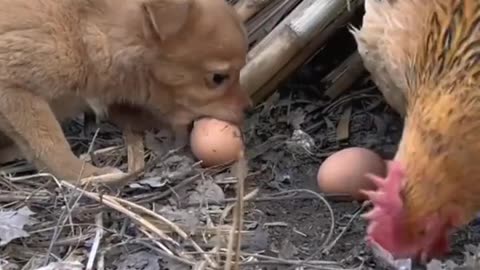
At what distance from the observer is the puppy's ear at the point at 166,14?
353 cm

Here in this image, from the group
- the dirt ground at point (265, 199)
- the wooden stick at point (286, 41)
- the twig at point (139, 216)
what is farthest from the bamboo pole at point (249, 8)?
the twig at point (139, 216)

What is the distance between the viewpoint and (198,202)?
3.49m

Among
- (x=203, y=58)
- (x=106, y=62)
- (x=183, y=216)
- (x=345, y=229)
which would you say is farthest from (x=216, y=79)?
(x=345, y=229)

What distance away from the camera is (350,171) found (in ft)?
11.4

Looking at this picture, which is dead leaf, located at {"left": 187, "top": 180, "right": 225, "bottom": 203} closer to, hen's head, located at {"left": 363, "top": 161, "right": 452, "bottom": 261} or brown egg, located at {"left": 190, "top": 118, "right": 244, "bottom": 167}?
brown egg, located at {"left": 190, "top": 118, "right": 244, "bottom": 167}

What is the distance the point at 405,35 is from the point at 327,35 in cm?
99

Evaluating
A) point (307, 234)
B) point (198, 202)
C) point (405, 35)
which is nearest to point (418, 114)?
point (405, 35)

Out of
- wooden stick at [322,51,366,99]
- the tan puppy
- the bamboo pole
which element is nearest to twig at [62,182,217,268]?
the tan puppy

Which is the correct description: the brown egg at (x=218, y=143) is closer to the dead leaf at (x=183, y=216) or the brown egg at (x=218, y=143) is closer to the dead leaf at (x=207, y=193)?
the dead leaf at (x=207, y=193)

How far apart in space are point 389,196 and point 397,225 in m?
0.08

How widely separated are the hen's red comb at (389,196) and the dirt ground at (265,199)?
31 centimetres

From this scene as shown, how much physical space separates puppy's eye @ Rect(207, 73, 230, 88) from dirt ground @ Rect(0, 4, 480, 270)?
0.90 feet

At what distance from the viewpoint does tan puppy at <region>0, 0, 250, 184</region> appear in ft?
11.7

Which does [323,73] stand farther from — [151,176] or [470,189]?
[470,189]
